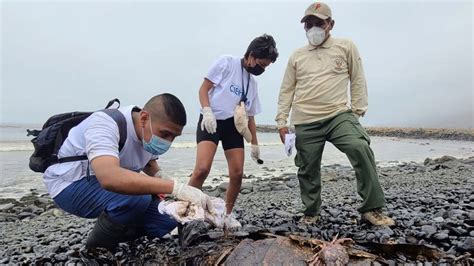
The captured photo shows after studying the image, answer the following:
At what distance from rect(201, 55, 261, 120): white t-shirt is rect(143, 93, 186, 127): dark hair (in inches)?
62.0

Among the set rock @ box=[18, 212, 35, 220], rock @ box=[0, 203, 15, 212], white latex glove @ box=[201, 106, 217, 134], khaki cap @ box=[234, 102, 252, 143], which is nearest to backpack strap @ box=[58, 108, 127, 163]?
white latex glove @ box=[201, 106, 217, 134]

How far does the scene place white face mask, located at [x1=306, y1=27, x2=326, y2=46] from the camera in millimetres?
4734

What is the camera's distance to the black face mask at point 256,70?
5.00 metres

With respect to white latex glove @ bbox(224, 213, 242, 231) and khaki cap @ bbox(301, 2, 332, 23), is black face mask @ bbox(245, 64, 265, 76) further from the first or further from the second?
white latex glove @ bbox(224, 213, 242, 231)

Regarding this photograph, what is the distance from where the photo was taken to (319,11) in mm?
4715

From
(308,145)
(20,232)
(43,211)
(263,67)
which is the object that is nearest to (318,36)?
(263,67)

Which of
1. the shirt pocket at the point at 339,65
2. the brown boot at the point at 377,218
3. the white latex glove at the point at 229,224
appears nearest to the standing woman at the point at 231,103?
the shirt pocket at the point at 339,65

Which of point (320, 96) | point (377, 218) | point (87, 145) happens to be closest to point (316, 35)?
point (320, 96)

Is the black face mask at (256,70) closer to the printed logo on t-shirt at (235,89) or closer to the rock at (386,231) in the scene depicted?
the printed logo on t-shirt at (235,89)

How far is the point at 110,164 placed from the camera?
9.79 ft

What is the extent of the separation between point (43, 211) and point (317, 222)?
690cm

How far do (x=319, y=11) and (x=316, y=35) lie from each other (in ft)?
0.89

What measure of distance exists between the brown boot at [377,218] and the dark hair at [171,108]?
2.26m

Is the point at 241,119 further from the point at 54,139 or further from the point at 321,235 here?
the point at 54,139
